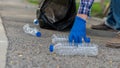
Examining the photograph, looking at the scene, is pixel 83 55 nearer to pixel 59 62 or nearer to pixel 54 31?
pixel 59 62

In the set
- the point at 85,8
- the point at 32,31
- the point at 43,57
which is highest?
the point at 85,8

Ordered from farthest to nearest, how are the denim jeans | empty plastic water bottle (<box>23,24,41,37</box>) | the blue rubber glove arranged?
the denim jeans < empty plastic water bottle (<box>23,24,41,37</box>) < the blue rubber glove

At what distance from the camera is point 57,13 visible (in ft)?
24.2

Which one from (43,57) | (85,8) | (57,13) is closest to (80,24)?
(85,8)

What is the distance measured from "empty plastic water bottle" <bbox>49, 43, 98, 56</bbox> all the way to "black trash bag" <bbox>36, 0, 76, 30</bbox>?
87.2 inches

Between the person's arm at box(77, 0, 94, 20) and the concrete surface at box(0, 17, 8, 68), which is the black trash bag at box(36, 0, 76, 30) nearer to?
the concrete surface at box(0, 17, 8, 68)

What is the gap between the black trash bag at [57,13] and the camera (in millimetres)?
7234

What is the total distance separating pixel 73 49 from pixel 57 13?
2.54 metres

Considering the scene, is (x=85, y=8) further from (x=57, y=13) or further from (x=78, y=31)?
(x=57, y=13)

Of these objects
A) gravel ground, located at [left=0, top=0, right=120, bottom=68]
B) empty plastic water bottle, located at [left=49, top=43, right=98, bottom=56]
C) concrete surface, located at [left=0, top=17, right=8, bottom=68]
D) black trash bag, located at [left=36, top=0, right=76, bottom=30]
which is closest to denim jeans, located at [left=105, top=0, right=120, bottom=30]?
black trash bag, located at [left=36, top=0, right=76, bottom=30]

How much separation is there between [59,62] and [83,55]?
491 mm

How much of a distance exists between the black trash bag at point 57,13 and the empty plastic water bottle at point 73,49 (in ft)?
7.27

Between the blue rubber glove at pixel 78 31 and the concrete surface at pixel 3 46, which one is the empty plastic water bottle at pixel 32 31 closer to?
the concrete surface at pixel 3 46

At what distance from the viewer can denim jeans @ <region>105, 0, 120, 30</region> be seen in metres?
7.10
